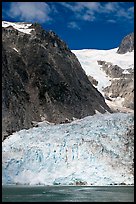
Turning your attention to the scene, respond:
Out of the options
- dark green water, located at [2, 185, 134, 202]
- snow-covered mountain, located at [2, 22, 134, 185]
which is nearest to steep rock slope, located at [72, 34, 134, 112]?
snow-covered mountain, located at [2, 22, 134, 185]

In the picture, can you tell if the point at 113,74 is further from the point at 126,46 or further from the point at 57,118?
the point at 57,118

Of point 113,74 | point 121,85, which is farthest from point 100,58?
point 121,85

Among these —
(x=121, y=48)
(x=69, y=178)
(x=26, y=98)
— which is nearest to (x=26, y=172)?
(x=69, y=178)

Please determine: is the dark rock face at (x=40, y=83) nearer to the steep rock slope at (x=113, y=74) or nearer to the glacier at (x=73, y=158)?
the glacier at (x=73, y=158)

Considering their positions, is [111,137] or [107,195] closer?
[107,195]

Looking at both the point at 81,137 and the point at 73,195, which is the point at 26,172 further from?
the point at 73,195

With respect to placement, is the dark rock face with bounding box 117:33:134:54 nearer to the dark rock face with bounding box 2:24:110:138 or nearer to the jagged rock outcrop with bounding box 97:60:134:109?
the jagged rock outcrop with bounding box 97:60:134:109

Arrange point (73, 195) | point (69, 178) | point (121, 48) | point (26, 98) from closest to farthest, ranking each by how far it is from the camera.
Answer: point (73, 195)
point (69, 178)
point (26, 98)
point (121, 48)
